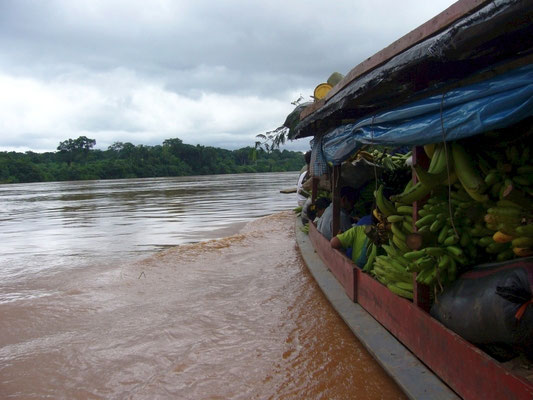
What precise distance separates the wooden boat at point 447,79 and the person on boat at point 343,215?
1888 millimetres

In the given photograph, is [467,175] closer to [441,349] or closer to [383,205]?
[441,349]

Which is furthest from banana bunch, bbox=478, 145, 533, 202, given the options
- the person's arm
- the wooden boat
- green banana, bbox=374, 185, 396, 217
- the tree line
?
the tree line

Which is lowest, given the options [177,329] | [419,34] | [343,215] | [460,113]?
[177,329]

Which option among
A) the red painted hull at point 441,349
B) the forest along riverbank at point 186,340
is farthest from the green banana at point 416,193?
the forest along riverbank at point 186,340

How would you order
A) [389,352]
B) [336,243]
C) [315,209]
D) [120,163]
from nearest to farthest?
A: [389,352] → [336,243] → [315,209] → [120,163]

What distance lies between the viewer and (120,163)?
73.9 metres

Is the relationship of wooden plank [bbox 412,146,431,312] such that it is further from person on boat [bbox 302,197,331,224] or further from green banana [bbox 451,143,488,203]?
person on boat [bbox 302,197,331,224]

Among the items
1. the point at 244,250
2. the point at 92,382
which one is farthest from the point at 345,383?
the point at 244,250

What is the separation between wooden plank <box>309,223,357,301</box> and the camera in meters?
4.54

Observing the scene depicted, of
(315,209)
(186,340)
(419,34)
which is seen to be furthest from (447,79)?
(315,209)

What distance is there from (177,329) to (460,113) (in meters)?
3.36

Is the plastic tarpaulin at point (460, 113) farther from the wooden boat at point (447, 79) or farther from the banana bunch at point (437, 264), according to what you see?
the banana bunch at point (437, 264)

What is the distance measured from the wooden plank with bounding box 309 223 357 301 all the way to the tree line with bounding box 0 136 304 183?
67938 mm

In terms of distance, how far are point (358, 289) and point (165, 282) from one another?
3.09m
